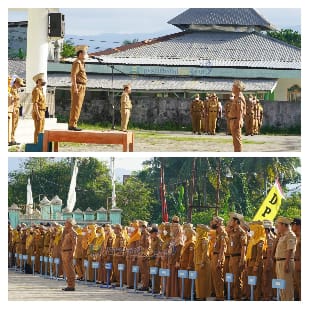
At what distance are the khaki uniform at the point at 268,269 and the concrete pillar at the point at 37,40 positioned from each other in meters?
6.25

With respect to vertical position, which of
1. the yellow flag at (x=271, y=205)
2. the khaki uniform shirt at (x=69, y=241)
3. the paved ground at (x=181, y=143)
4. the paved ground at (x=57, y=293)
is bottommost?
the paved ground at (x=57, y=293)

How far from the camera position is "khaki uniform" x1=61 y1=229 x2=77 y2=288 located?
1925cm

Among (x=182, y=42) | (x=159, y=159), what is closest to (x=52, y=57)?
(x=182, y=42)

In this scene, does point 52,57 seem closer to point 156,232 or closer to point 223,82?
point 223,82

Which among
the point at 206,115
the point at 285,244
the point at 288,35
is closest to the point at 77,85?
the point at 285,244

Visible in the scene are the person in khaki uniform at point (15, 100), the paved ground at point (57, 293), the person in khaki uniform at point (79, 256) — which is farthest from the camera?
the person in khaki uniform at point (79, 256)

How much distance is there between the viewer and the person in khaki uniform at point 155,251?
19.2 m

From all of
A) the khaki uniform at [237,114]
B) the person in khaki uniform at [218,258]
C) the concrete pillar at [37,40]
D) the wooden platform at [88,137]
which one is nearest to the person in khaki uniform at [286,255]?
the person in khaki uniform at [218,258]

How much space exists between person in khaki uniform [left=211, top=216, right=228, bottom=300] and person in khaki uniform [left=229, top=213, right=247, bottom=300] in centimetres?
11

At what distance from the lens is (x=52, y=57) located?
30.5 meters

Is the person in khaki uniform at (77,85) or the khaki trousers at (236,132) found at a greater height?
the person in khaki uniform at (77,85)

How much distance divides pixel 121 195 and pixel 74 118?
409 centimetres

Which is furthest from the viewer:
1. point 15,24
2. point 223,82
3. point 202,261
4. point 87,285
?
point 15,24

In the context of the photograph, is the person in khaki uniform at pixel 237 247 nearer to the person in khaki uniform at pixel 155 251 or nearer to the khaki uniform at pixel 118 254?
the person in khaki uniform at pixel 155 251
